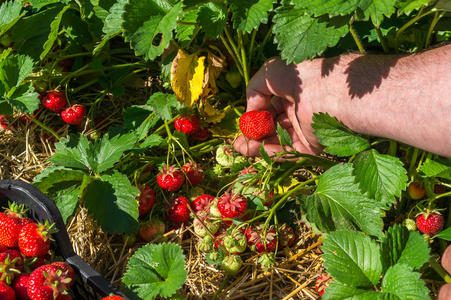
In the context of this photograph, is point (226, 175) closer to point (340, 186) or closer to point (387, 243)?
point (340, 186)

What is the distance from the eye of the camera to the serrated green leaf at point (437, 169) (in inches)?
52.4

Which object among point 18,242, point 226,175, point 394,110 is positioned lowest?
point 226,175

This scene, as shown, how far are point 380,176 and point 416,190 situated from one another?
0.84 ft

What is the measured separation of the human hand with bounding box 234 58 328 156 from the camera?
150 centimetres

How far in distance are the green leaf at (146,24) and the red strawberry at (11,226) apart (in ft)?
1.89

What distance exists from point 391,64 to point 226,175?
685 millimetres

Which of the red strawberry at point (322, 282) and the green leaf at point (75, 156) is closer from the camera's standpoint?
the red strawberry at point (322, 282)

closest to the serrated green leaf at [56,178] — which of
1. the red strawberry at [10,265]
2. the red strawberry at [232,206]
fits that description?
the red strawberry at [10,265]

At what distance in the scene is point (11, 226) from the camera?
124 centimetres

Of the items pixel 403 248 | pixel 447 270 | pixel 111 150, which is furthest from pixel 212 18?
pixel 447 270

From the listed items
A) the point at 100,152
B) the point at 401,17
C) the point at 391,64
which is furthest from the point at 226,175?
the point at 401,17

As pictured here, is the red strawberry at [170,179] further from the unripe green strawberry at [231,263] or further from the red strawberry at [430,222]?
the red strawberry at [430,222]

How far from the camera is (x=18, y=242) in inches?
48.7

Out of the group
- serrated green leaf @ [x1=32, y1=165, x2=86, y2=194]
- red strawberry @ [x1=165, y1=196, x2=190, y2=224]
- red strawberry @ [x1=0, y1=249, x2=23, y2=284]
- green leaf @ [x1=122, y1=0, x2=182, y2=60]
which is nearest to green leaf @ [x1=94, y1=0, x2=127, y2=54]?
green leaf @ [x1=122, y1=0, x2=182, y2=60]
